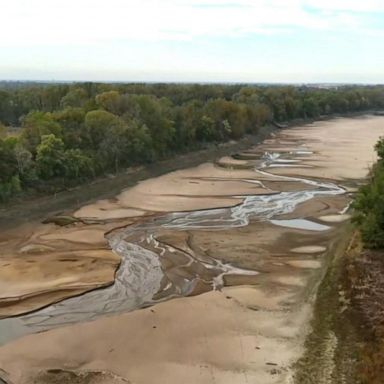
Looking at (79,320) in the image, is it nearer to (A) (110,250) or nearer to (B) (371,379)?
(A) (110,250)

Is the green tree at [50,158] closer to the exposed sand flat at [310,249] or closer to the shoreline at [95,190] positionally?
the shoreline at [95,190]

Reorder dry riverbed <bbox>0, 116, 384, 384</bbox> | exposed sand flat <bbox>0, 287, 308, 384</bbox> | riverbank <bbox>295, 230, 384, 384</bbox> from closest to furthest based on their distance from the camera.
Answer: riverbank <bbox>295, 230, 384, 384</bbox>
exposed sand flat <bbox>0, 287, 308, 384</bbox>
dry riverbed <bbox>0, 116, 384, 384</bbox>

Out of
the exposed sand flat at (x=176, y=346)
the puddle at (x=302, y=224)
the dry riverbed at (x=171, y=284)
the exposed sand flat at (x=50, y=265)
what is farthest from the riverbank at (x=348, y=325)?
the exposed sand flat at (x=50, y=265)

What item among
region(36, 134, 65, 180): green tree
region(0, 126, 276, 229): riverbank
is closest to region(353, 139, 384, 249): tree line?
region(0, 126, 276, 229): riverbank

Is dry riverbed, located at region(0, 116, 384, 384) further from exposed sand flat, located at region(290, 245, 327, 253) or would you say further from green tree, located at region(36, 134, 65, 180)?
green tree, located at region(36, 134, 65, 180)

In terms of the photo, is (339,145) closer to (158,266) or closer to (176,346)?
(158,266)

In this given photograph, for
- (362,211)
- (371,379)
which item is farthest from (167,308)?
(362,211)
